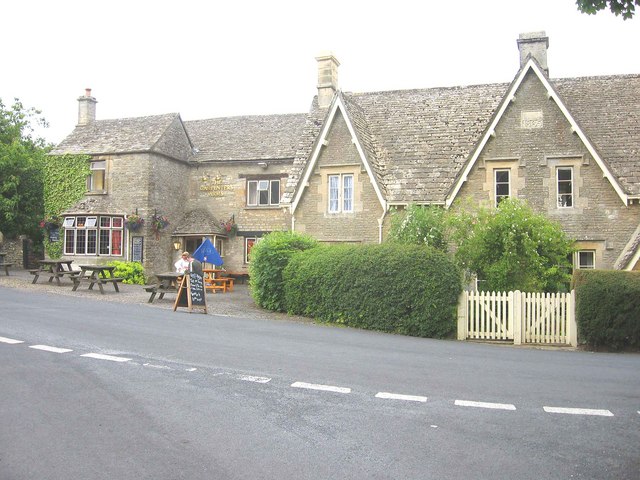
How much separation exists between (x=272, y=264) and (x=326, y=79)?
41.2 ft

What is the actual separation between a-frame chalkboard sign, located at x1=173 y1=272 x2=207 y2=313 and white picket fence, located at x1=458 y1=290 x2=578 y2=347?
25.0 feet

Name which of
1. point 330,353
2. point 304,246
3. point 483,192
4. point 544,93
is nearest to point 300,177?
point 304,246

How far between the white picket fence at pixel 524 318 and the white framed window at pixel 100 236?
66.2ft

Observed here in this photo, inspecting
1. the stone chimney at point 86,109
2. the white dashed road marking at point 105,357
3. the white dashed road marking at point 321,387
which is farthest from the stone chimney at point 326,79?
the white dashed road marking at point 321,387

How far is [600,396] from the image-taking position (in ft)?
28.4

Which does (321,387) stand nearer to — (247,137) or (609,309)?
(609,309)

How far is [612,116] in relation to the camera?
23719mm

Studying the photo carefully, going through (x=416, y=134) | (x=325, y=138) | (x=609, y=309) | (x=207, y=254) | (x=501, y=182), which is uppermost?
(x=416, y=134)

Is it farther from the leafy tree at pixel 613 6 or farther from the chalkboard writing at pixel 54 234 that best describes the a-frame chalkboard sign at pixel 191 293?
the chalkboard writing at pixel 54 234

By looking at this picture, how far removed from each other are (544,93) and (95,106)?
24647 mm

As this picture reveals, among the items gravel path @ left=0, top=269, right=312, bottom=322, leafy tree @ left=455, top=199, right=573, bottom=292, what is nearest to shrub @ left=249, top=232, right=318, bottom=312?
gravel path @ left=0, top=269, right=312, bottom=322

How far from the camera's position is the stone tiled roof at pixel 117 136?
31344 mm

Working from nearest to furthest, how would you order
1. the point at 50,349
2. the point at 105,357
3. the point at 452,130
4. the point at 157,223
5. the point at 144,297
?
the point at 105,357
the point at 50,349
the point at 144,297
the point at 452,130
the point at 157,223

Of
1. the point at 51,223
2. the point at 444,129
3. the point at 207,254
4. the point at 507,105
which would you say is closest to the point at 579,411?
the point at 507,105
